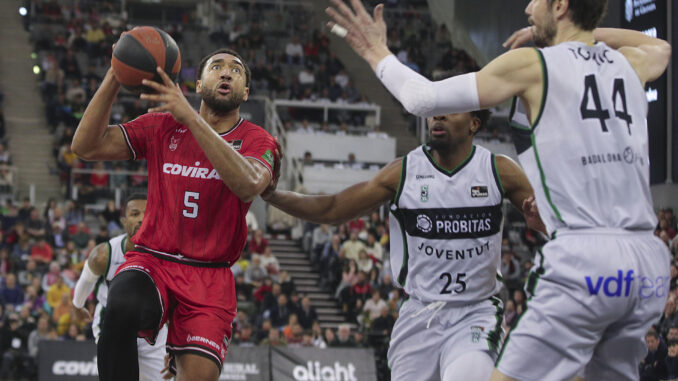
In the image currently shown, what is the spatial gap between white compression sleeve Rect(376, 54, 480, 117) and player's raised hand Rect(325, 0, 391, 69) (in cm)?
23

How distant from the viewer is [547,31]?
4.14 m

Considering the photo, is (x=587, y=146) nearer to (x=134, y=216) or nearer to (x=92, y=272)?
(x=134, y=216)

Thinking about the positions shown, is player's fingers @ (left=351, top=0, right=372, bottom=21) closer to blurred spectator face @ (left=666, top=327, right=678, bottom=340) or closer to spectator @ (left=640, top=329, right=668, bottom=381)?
spectator @ (left=640, top=329, right=668, bottom=381)

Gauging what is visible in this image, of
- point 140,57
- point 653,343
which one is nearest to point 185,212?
point 140,57

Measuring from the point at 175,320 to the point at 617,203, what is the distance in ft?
9.12

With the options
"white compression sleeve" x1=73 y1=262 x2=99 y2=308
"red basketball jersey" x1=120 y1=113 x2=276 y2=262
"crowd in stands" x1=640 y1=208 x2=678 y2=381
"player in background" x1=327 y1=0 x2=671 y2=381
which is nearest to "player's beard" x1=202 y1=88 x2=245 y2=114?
"red basketball jersey" x1=120 y1=113 x2=276 y2=262

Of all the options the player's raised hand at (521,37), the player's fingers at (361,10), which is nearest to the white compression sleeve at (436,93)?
the player's fingers at (361,10)

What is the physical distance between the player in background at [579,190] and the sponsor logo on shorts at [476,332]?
1.21 m

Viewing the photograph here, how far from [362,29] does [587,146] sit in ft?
4.07

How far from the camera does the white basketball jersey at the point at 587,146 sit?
12.6ft

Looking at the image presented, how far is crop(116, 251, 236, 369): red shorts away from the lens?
5.27m

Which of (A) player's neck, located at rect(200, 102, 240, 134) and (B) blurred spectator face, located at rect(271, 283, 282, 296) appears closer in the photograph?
(A) player's neck, located at rect(200, 102, 240, 134)

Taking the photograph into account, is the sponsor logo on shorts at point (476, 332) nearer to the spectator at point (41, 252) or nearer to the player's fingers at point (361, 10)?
the player's fingers at point (361, 10)

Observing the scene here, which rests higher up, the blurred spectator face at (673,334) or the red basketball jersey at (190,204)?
the red basketball jersey at (190,204)
